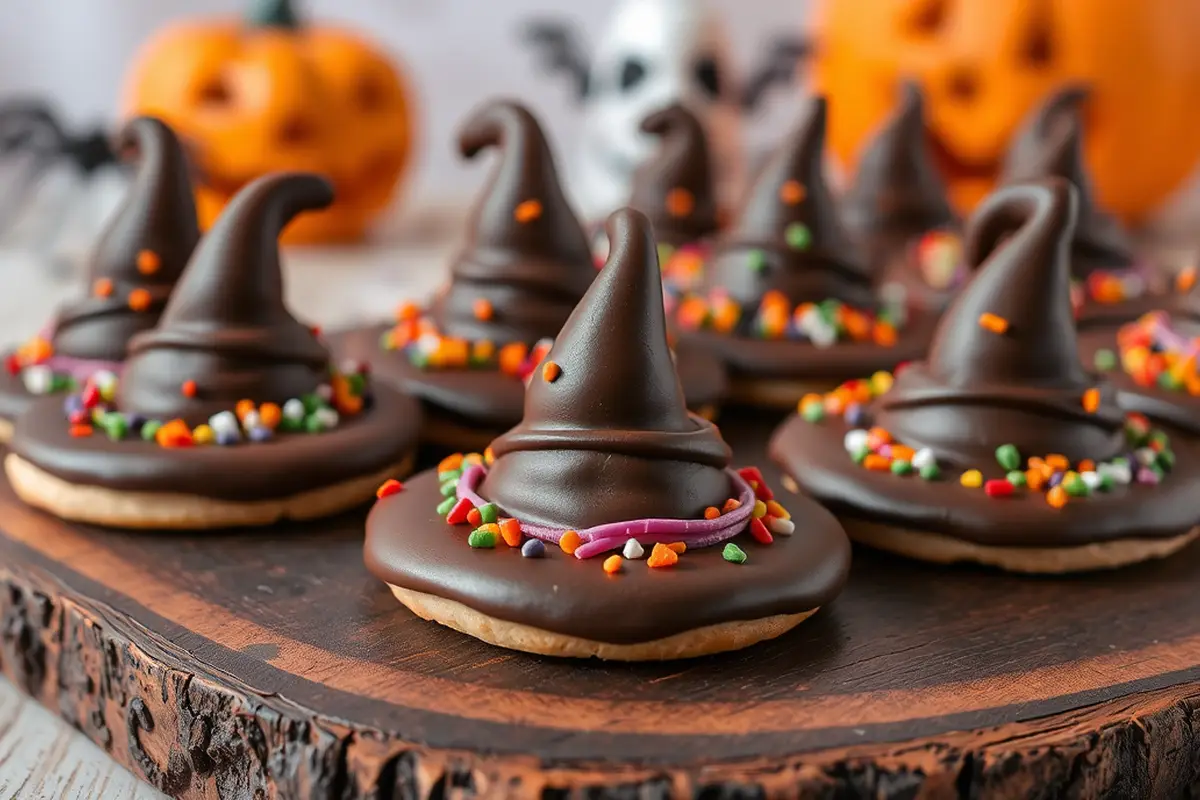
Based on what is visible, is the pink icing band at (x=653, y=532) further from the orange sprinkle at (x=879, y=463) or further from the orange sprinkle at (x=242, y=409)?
the orange sprinkle at (x=242, y=409)

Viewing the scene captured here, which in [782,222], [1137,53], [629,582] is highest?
[1137,53]

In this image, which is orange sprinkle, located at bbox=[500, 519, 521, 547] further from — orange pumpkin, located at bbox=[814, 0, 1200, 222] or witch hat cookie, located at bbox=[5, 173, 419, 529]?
orange pumpkin, located at bbox=[814, 0, 1200, 222]

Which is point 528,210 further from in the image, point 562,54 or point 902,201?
point 562,54

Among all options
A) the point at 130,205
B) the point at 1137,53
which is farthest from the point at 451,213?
the point at 130,205

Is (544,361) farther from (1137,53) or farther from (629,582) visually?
(1137,53)

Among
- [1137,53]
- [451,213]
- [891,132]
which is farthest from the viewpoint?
[451,213]

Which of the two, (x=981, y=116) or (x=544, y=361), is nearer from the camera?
(x=544, y=361)

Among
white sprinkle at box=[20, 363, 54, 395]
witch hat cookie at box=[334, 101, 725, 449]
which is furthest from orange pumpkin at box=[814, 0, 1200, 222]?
white sprinkle at box=[20, 363, 54, 395]
